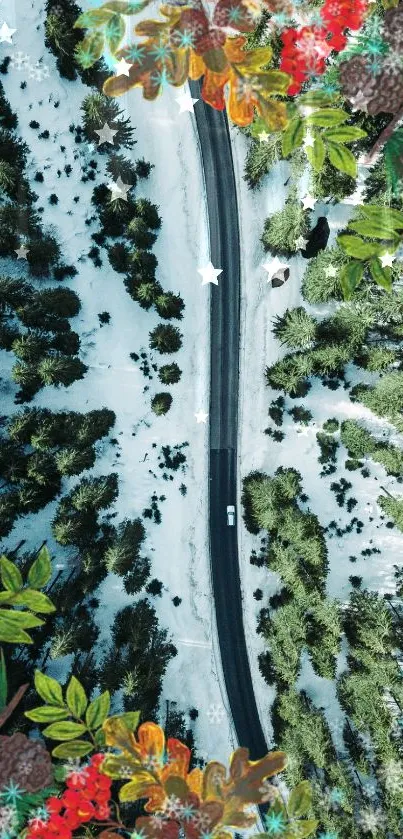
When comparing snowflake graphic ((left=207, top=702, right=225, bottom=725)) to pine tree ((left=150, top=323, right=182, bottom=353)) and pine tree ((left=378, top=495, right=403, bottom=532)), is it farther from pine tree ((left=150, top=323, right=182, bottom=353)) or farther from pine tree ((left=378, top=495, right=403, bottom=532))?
pine tree ((left=150, top=323, right=182, bottom=353))

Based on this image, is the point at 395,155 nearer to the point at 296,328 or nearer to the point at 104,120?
the point at 296,328

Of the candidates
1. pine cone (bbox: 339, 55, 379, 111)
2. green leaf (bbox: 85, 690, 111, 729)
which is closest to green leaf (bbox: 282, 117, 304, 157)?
pine cone (bbox: 339, 55, 379, 111)

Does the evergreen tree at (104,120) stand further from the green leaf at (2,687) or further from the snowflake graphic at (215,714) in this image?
the snowflake graphic at (215,714)

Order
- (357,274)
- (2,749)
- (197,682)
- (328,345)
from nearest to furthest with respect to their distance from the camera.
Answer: (357,274) < (2,749) < (328,345) < (197,682)

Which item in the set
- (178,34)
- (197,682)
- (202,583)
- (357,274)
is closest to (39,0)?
(178,34)

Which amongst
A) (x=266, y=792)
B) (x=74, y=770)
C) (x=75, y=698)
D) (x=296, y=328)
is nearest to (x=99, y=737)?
(x=75, y=698)

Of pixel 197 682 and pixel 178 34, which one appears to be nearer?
pixel 178 34

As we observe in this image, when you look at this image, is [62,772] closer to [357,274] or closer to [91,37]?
[357,274]
